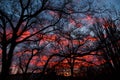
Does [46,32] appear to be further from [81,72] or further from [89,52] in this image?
[81,72]

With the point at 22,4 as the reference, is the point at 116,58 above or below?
below

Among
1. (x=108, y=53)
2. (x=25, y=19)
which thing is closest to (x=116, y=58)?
(x=108, y=53)

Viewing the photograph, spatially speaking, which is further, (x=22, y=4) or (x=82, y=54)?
(x=22, y=4)

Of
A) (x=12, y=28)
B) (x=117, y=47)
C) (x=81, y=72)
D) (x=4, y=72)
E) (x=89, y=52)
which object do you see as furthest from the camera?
(x=81, y=72)

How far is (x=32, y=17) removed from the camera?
1850 centimetres

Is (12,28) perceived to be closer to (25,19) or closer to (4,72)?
(25,19)

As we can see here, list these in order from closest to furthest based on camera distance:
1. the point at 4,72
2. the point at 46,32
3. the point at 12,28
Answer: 1. the point at 4,72
2. the point at 12,28
3. the point at 46,32

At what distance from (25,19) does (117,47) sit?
17577 millimetres

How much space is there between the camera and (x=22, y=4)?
1780 cm

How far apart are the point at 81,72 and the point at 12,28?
5861cm

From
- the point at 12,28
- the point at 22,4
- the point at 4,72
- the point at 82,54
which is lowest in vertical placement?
the point at 4,72

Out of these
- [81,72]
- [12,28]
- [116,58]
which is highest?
[12,28]

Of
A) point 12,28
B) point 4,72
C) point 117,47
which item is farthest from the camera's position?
point 117,47

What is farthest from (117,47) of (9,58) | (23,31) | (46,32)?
(9,58)
